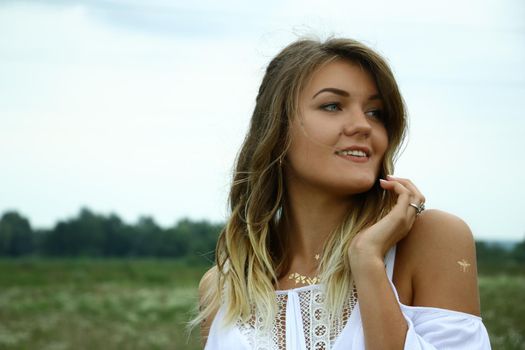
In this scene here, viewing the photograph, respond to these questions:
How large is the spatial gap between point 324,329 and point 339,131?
2.51 ft

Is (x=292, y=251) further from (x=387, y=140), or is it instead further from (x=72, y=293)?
(x=72, y=293)

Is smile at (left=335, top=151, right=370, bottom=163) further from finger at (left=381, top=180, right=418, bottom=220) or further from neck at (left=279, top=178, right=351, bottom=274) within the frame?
neck at (left=279, top=178, right=351, bottom=274)

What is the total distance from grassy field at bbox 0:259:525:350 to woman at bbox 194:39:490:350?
2.03 feet

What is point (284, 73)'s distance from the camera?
132 inches

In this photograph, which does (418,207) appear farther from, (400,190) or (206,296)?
(206,296)

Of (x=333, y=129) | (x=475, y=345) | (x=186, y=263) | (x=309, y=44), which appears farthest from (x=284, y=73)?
(x=186, y=263)

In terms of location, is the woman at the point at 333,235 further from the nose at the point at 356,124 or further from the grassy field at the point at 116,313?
the grassy field at the point at 116,313

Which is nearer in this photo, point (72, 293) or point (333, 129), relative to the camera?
point (333, 129)

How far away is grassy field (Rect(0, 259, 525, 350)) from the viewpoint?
11173 millimetres

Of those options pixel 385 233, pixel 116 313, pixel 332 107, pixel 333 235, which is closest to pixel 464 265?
pixel 385 233

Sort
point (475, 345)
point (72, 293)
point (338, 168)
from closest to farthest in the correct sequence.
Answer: point (475, 345) < point (338, 168) < point (72, 293)

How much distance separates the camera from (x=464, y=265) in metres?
2.86

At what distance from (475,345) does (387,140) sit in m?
0.87

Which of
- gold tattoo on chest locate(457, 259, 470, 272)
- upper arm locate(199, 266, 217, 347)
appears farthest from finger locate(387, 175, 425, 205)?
upper arm locate(199, 266, 217, 347)
